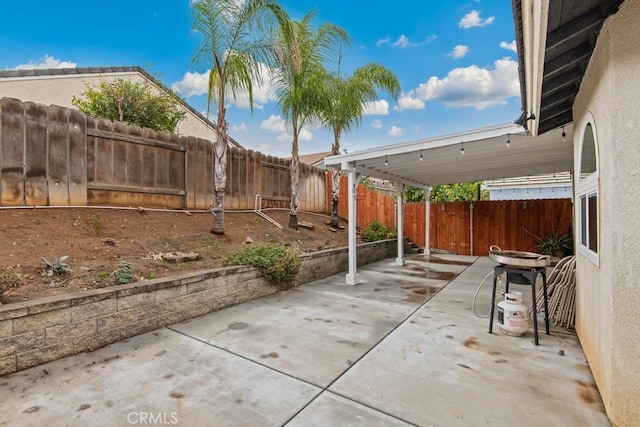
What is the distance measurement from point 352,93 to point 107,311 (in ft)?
23.7

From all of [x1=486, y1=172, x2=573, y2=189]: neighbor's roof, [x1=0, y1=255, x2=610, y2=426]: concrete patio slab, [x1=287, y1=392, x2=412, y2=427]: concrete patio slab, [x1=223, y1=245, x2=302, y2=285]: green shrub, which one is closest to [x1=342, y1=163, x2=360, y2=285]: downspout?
[x1=223, y1=245, x2=302, y2=285]: green shrub

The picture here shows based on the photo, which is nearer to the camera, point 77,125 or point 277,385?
point 277,385

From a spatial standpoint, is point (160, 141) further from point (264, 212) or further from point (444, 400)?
point (444, 400)

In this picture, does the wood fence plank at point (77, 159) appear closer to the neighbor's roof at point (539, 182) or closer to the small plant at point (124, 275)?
the small plant at point (124, 275)

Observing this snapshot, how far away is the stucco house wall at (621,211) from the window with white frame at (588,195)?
437 millimetres

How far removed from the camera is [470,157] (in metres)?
5.79

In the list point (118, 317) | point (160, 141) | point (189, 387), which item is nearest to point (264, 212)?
point (160, 141)

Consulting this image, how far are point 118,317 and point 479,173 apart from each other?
779 centimetres

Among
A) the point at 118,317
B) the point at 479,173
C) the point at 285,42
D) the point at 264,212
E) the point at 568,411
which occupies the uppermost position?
the point at 285,42

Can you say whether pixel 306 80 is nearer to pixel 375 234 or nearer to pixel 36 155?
pixel 375 234

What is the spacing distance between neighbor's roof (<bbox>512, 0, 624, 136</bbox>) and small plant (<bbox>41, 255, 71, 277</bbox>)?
4719mm

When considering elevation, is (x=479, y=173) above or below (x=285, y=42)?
below

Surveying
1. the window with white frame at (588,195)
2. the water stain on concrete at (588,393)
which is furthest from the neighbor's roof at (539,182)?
the water stain on concrete at (588,393)

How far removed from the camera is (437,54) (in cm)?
1033
